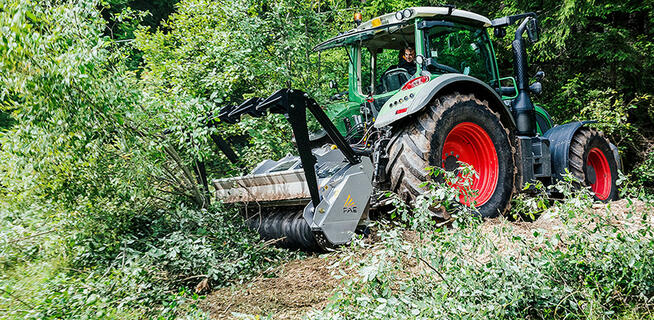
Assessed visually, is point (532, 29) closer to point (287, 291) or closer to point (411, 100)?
point (411, 100)

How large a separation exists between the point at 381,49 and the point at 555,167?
2.38m

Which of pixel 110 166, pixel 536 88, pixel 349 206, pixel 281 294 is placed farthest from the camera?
pixel 536 88

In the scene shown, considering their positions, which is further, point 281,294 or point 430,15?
point 430,15

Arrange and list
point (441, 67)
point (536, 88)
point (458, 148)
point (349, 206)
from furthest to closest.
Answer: point (536, 88)
point (441, 67)
point (458, 148)
point (349, 206)

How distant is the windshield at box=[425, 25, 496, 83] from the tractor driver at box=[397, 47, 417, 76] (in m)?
0.30

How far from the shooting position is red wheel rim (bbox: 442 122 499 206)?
4438mm

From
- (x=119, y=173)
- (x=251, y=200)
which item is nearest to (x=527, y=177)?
(x=251, y=200)

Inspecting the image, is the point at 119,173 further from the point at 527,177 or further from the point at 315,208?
the point at 527,177

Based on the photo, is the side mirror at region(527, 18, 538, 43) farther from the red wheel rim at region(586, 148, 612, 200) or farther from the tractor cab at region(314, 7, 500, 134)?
the red wheel rim at region(586, 148, 612, 200)

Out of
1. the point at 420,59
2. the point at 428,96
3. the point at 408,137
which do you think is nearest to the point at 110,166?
the point at 408,137

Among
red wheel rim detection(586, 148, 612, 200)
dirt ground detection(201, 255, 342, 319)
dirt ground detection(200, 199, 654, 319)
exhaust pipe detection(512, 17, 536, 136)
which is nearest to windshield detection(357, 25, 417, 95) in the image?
exhaust pipe detection(512, 17, 536, 136)

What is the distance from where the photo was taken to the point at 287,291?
11.2 feet

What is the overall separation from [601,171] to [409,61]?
9.10ft

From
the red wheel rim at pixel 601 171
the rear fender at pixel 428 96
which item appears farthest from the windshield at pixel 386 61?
the red wheel rim at pixel 601 171
